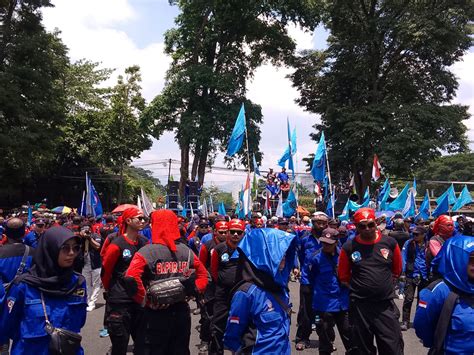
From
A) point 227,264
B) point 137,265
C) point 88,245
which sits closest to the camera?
point 137,265

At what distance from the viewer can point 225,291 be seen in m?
6.45

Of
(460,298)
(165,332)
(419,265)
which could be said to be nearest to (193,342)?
(165,332)

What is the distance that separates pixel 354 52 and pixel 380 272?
28332 millimetres

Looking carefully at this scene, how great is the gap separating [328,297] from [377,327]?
4.44 ft

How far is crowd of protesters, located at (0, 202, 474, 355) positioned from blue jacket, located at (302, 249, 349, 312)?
1 centimetres

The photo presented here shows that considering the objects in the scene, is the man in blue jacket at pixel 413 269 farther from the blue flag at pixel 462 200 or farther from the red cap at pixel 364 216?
the blue flag at pixel 462 200

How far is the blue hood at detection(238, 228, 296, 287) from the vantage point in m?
3.72

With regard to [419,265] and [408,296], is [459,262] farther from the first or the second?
[408,296]

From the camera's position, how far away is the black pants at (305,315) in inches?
298

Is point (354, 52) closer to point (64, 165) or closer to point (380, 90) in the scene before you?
point (380, 90)

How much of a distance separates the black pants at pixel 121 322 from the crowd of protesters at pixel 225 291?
0.04 ft

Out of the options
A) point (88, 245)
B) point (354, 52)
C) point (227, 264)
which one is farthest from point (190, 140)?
point (227, 264)

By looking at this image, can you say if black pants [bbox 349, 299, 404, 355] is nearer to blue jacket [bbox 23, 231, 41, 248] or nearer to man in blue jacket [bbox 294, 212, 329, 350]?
man in blue jacket [bbox 294, 212, 329, 350]

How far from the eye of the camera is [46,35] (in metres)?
26.4
